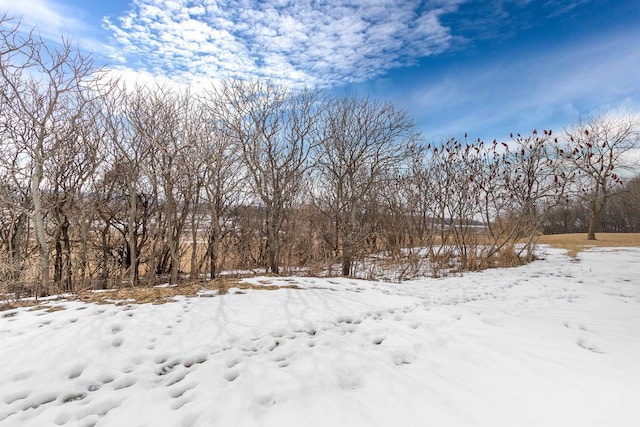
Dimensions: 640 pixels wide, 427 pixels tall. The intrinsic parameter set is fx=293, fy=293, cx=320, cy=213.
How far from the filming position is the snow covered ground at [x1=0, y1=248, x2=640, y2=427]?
6.71 feet

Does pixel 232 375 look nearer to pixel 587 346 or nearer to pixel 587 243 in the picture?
pixel 587 346

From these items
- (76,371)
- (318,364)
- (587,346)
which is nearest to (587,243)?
(587,346)

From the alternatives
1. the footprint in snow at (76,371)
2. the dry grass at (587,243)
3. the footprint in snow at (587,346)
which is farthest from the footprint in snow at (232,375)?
the dry grass at (587,243)

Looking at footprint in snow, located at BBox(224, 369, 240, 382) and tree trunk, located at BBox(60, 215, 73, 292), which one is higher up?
tree trunk, located at BBox(60, 215, 73, 292)

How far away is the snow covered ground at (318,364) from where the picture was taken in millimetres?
2045

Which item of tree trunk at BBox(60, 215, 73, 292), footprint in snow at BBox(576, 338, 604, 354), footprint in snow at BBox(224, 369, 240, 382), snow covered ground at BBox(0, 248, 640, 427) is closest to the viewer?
snow covered ground at BBox(0, 248, 640, 427)

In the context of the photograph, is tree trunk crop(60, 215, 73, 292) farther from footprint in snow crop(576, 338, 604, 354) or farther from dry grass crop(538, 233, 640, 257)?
dry grass crop(538, 233, 640, 257)

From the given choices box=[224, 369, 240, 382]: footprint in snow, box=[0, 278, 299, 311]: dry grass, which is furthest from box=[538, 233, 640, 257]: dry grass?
box=[224, 369, 240, 382]: footprint in snow

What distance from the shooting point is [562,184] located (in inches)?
420

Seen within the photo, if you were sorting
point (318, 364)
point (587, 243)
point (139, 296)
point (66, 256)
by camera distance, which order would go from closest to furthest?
point (318, 364), point (139, 296), point (66, 256), point (587, 243)

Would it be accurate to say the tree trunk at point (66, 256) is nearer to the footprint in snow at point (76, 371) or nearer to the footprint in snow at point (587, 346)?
the footprint in snow at point (76, 371)

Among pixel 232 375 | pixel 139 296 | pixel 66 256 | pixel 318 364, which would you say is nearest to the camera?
pixel 232 375

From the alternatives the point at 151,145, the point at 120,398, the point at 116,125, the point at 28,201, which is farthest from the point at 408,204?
the point at 28,201

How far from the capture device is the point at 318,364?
2.73 metres
